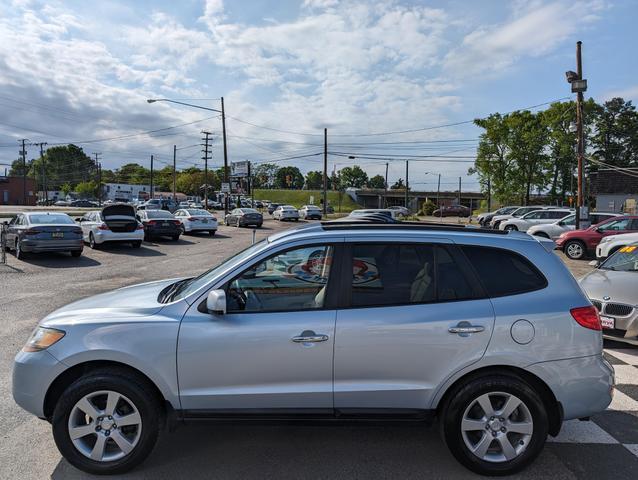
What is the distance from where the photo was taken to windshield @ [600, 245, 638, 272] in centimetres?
724

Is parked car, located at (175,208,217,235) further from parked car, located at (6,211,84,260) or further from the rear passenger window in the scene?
the rear passenger window

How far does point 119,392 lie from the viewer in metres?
3.34

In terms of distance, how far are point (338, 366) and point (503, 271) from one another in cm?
142

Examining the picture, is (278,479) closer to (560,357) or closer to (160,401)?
(160,401)

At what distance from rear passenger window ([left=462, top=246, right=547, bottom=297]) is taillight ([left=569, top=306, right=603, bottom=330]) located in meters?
0.28

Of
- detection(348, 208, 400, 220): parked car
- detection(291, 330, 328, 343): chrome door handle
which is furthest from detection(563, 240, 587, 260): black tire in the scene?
detection(291, 330, 328, 343): chrome door handle

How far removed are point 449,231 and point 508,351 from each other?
1.00 metres

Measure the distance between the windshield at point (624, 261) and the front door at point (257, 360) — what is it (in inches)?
234

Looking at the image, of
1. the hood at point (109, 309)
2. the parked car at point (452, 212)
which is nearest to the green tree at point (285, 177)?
the parked car at point (452, 212)

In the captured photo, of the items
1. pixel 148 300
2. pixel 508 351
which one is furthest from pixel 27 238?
pixel 508 351

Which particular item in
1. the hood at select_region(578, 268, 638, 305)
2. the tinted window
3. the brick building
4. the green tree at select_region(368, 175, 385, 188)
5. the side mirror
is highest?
the green tree at select_region(368, 175, 385, 188)

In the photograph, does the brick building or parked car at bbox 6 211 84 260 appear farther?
the brick building

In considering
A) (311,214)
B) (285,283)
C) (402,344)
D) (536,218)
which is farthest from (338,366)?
(311,214)

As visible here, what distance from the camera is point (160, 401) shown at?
345 cm
